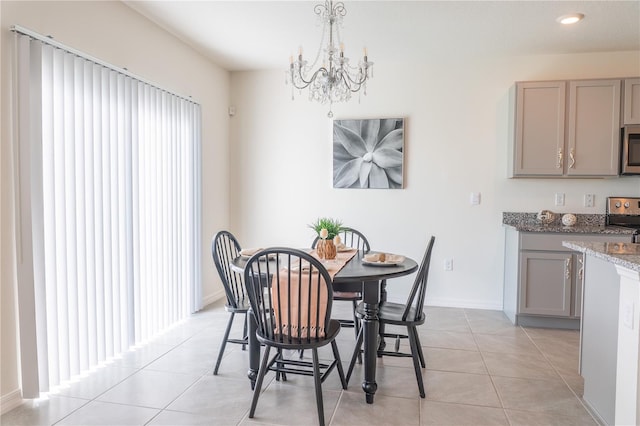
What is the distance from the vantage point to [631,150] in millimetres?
3477

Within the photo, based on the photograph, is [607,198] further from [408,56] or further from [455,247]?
[408,56]

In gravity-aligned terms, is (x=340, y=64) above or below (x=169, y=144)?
above

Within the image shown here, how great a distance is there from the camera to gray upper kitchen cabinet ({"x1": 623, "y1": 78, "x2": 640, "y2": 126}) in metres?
3.46

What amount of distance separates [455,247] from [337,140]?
5.57ft

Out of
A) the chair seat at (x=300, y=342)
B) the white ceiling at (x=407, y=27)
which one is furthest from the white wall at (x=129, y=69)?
the chair seat at (x=300, y=342)

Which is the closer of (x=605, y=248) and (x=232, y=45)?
(x=605, y=248)

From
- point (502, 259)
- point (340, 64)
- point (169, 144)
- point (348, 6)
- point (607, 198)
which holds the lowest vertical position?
point (502, 259)

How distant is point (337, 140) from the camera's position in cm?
428

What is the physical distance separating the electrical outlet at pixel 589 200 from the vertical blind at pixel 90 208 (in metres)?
3.89

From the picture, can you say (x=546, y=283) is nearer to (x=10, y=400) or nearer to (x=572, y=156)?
(x=572, y=156)

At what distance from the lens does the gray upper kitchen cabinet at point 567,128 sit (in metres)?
3.52

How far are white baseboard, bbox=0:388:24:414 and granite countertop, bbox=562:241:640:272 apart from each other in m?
3.03

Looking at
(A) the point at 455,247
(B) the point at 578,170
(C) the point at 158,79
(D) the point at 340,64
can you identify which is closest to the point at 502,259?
(A) the point at 455,247

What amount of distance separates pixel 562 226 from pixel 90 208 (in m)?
3.91
